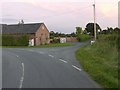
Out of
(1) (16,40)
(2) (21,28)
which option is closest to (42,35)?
(2) (21,28)

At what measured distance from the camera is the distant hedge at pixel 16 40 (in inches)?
2719

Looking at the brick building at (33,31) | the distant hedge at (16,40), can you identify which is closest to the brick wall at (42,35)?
the brick building at (33,31)

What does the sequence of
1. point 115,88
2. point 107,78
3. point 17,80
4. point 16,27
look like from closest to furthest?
point 115,88, point 107,78, point 17,80, point 16,27

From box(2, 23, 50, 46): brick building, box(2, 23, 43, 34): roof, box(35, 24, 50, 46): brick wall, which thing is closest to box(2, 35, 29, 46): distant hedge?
box(2, 23, 50, 46): brick building

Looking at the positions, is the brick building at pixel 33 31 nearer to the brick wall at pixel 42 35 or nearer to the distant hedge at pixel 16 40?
the brick wall at pixel 42 35

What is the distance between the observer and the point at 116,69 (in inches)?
708

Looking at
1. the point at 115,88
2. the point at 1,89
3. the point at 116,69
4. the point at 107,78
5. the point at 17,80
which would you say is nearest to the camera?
the point at 115,88

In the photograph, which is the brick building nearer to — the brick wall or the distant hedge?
the brick wall

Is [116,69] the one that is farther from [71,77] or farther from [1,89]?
[1,89]

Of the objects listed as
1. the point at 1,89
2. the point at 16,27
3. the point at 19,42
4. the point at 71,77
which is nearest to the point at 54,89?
the point at 1,89

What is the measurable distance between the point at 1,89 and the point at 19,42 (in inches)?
2202

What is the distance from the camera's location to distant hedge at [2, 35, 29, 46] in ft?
227

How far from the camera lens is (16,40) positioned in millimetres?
→ 69688

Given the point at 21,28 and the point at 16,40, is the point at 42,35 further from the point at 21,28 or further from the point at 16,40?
the point at 16,40
